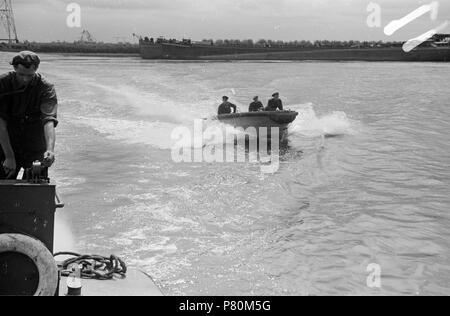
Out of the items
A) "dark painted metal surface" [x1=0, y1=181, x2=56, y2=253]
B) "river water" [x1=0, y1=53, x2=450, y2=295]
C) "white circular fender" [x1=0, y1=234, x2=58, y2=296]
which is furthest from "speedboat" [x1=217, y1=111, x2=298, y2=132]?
"white circular fender" [x1=0, y1=234, x2=58, y2=296]

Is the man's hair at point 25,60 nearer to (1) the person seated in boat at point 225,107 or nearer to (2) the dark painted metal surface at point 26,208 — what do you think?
(2) the dark painted metal surface at point 26,208

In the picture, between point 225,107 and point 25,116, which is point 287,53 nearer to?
point 225,107

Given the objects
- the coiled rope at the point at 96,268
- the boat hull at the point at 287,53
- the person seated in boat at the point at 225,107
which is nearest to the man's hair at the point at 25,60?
the coiled rope at the point at 96,268

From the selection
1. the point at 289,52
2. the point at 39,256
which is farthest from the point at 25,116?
the point at 289,52

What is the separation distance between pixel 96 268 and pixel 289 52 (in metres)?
91.8

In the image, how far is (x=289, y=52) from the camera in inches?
3720

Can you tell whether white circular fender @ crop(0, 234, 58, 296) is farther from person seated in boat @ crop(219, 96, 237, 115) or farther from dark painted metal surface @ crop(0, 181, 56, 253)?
person seated in boat @ crop(219, 96, 237, 115)

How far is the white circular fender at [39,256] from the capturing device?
4.29 metres

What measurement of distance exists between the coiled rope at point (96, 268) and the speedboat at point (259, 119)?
622 inches

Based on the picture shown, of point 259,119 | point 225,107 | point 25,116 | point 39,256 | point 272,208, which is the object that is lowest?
point 272,208

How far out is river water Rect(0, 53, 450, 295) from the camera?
8625mm

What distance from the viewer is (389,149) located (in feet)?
65.2
